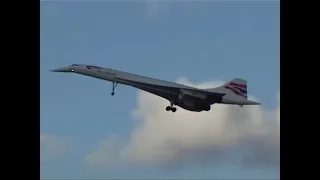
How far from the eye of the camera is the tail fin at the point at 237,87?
15625 millimetres

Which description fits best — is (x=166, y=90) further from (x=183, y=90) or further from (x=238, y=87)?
(x=238, y=87)

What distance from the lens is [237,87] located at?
16.4 metres

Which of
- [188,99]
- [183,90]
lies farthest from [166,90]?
[188,99]

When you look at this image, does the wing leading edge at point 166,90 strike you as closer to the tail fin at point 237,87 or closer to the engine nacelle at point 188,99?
the engine nacelle at point 188,99

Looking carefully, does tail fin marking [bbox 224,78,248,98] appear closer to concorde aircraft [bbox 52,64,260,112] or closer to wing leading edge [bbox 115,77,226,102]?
concorde aircraft [bbox 52,64,260,112]

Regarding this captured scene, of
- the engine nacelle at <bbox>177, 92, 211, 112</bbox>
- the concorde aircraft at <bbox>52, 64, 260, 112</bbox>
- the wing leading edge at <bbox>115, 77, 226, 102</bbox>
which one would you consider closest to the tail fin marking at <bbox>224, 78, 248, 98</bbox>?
the concorde aircraft at <bbox>52, 64, 260, 112</bbox>

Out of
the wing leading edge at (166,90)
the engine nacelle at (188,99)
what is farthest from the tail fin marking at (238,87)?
the engine nacelle at (188,99)

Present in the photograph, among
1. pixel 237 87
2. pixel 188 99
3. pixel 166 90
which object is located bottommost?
pixel 188 99

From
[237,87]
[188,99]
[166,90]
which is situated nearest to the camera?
[188,99]

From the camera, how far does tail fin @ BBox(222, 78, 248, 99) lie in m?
15.6
